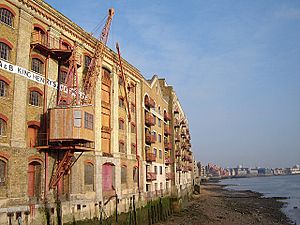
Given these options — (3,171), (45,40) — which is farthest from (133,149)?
(3,171)

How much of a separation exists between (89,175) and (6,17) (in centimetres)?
1461

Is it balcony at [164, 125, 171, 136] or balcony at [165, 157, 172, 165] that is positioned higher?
balcony at [164, 125, 171, 136]

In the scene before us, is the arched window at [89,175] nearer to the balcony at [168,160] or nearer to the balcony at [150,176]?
the balcony at [150,176]

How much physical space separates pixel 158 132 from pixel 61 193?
93.3 ft

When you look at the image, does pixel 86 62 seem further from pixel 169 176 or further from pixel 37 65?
pixel 169 176

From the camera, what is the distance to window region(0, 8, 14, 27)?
2188cm

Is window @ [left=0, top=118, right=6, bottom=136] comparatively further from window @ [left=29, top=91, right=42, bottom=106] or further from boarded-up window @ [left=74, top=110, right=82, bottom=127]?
boarded-up window @ [left=74, top=110, right=82, bottom=127]

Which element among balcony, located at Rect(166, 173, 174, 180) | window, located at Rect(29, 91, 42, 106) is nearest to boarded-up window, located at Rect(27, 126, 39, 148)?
window, located at Rect(29, 91, 42, 106)

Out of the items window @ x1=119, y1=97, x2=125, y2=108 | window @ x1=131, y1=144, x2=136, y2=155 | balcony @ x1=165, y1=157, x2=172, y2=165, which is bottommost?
balcony @ x1=165, y1=157, x2=172, y2=165

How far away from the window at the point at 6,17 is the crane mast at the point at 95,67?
29.9ft

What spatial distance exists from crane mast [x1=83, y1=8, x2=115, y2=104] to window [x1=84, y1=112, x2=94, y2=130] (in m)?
3.67

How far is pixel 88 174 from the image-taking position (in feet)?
97.1

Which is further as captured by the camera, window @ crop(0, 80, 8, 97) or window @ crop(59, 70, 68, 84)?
window @ crop(59, 70, 68, 84)

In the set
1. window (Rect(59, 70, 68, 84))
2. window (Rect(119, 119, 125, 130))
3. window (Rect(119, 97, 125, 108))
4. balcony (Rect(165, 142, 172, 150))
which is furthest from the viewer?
balcony (Rect(165, 142, 172, 150))
